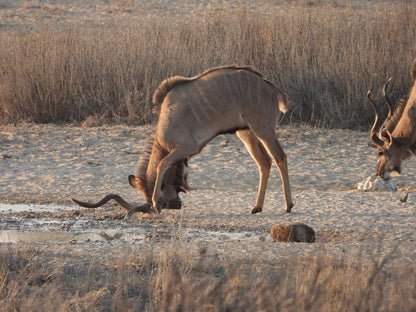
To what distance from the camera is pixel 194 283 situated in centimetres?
367

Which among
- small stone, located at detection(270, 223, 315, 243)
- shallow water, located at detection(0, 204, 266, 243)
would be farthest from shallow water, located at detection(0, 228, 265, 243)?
small stone, located at detection(270, 223, 315, 243)

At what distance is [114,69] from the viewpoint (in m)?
12.0

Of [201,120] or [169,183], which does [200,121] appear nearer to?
[201,120]

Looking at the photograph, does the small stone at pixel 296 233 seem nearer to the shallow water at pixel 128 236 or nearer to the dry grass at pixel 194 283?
the shallow water at pixel 128 236

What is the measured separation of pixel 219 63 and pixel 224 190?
422cm

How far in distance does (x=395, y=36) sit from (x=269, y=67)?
1.87 meters

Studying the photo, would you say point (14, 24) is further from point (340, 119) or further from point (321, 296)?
point (321, 296)

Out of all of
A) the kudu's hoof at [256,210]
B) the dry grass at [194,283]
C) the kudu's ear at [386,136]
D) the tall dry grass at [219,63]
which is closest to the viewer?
the dry grass at [194,283]

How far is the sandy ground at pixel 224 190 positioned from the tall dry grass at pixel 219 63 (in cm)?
59

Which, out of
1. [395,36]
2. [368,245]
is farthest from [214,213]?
[395,36]

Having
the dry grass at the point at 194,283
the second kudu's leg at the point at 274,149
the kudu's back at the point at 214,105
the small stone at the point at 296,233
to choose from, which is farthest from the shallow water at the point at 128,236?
the kudu's back at the point at 214,105

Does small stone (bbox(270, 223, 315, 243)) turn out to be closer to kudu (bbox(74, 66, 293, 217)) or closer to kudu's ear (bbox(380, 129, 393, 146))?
kudu (bbox(74, 66, 293, 217))

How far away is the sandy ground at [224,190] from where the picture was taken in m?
→ 6.02

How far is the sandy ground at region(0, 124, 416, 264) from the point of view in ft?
19.7
